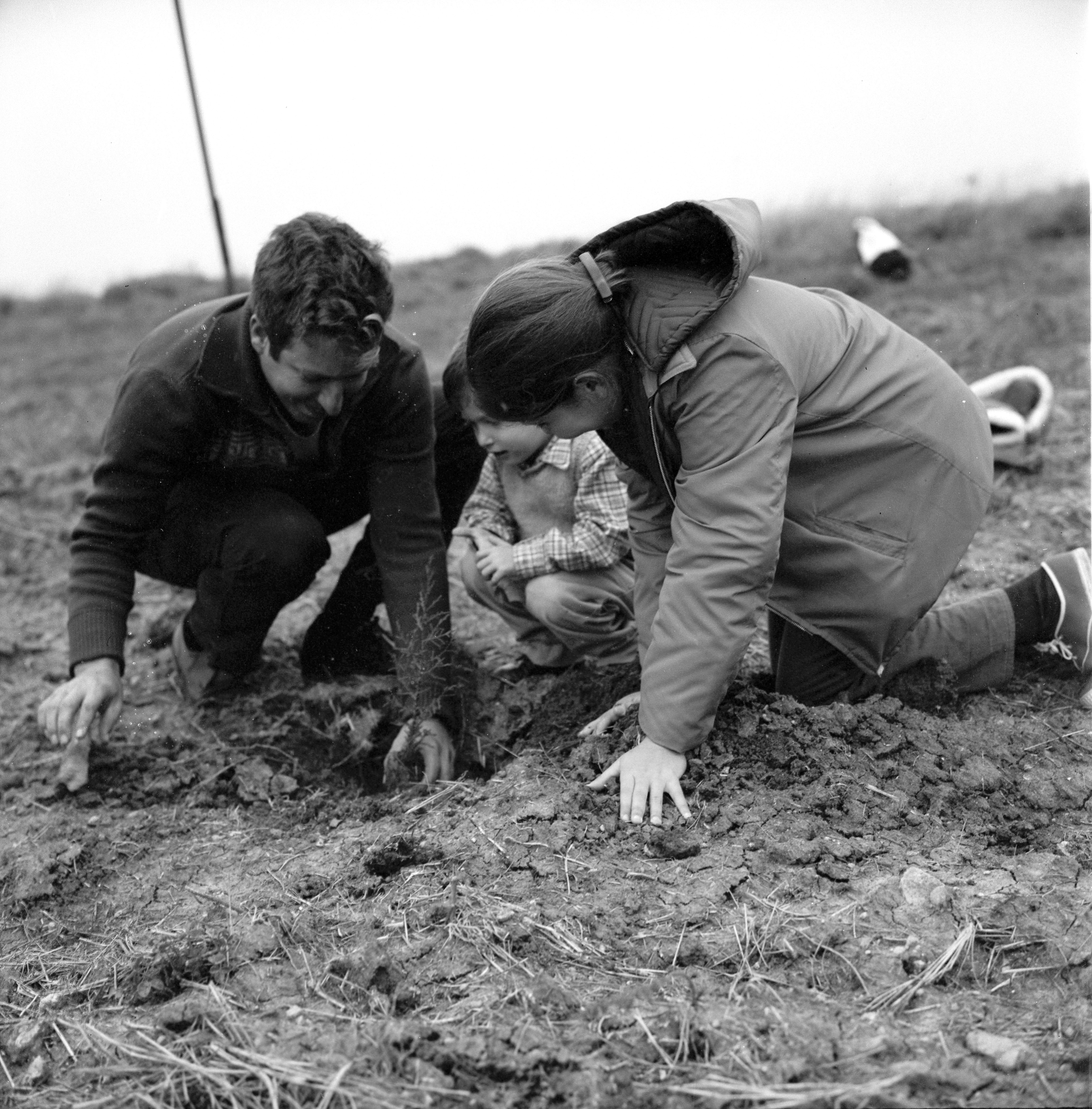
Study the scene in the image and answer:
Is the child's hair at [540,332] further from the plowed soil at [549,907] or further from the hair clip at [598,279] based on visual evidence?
the plowed soil at [549,907]

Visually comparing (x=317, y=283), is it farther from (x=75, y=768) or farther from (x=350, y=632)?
(x=75, y=768)

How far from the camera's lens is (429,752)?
297 centimetres

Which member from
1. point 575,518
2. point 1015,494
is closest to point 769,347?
point 575,518

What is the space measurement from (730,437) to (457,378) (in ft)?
3.19

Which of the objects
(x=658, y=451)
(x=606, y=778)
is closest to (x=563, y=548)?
(x=658, y=451)

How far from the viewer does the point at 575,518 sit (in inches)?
127

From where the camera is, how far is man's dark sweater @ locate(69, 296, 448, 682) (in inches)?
116

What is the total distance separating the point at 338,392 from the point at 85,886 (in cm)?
130

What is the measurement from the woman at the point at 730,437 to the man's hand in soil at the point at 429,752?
65 cm

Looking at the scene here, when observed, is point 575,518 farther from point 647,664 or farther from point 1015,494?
point 1015,494

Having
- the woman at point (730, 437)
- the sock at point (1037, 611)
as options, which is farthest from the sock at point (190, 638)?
the sock at point (1037, 611)

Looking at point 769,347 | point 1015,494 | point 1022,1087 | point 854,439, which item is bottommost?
point 1015,494

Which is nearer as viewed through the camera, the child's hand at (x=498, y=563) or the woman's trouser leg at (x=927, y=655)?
the woman's trouser leg at (x=927, y=655)

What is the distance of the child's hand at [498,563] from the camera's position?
3.15m
